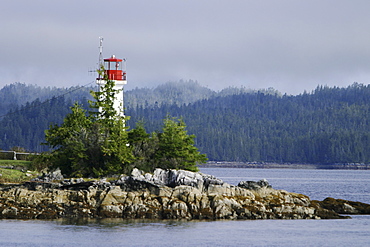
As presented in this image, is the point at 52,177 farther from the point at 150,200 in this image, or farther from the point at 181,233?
the point at 181,233

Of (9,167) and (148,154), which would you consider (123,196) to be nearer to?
(148,154)

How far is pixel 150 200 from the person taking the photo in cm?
3866

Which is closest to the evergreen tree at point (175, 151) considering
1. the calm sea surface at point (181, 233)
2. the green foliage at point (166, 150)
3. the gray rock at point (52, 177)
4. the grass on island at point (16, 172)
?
the green foliage at point (166, 150)

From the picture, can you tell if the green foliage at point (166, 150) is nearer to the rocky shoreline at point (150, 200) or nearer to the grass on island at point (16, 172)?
the rocky shoreline at point (150, 200)

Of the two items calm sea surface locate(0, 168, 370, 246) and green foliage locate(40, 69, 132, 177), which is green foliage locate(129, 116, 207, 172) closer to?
green foliage locate(40, 69, 132, 177)

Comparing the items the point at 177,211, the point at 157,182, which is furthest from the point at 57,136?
the point at 177,211

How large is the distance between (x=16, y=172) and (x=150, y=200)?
12457mm

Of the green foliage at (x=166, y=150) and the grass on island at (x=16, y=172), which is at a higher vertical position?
the green foliage at (x=166, y=150)

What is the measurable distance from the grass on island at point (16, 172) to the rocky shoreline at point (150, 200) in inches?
98.6

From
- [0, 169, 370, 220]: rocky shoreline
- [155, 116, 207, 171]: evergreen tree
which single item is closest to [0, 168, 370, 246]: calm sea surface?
[0, 169, 370, 220]: rocky shoreline

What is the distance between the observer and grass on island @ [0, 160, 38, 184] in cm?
4315

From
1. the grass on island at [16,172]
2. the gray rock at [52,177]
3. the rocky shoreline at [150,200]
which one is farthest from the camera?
the grass on island at [16,172]

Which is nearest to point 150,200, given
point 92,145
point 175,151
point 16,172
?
point 175,151

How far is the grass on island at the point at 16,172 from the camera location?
4315cm
